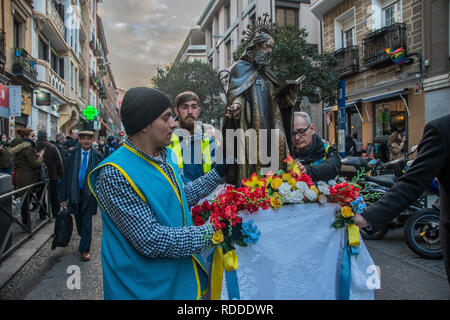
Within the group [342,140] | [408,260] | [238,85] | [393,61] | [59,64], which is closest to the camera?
[238,85]

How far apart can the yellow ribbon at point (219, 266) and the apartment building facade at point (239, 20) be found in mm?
19175

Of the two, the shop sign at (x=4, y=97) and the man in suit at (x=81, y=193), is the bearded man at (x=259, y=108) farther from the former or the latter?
the shop sign at (x=4, y=97)

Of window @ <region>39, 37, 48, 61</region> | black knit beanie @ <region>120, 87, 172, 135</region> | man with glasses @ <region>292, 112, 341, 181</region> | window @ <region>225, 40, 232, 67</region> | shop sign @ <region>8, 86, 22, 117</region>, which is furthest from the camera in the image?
window @ <region>225, 40, 232, 67</region>

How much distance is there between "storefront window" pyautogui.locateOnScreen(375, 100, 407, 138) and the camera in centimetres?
1457

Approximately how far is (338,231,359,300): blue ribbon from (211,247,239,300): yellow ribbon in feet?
2.50

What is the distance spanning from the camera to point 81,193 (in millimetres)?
5398

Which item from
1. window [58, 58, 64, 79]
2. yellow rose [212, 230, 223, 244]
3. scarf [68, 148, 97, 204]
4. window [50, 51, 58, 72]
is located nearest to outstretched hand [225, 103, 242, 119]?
yellow rose [212, 230, 223, 244]

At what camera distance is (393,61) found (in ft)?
46.4

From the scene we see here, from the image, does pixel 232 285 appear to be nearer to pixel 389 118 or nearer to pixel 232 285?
pixel 232 285

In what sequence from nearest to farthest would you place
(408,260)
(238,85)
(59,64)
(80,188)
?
(238,85), (408,260), (80,188), (59,64)

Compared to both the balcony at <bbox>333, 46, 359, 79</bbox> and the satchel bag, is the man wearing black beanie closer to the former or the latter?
the satchel bag
